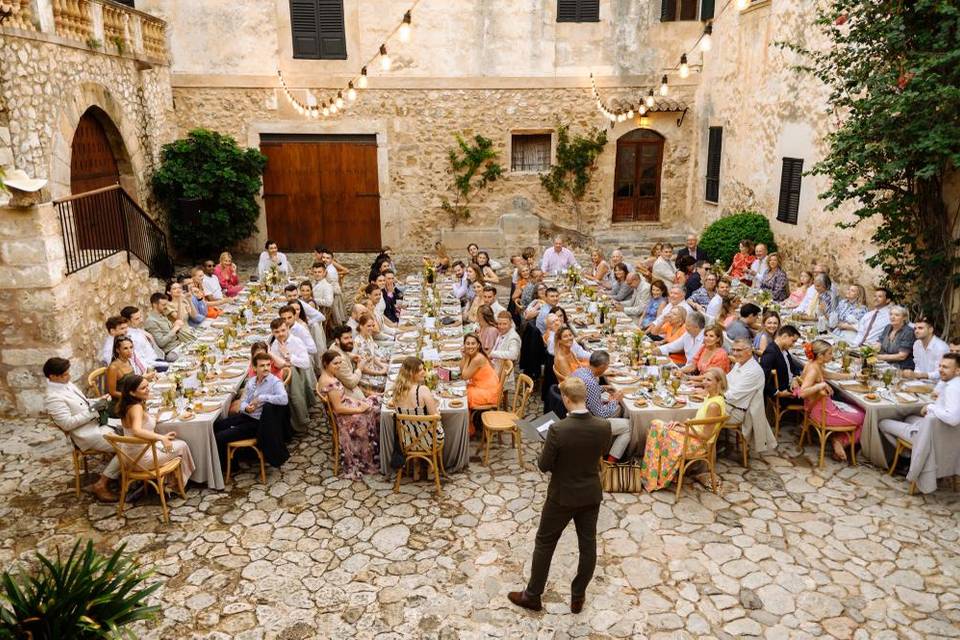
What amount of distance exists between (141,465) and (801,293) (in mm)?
9552

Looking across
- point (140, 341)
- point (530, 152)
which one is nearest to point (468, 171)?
point (530, 152)

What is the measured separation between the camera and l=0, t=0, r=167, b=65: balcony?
10.4m

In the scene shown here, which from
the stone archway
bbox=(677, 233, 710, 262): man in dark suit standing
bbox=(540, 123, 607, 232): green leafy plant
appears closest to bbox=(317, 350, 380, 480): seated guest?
the stone archway

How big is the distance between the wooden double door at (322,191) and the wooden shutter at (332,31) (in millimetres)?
1950

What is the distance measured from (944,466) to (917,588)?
171 cm

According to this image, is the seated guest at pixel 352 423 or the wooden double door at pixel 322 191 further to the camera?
the wooden double door at pixel 322 191

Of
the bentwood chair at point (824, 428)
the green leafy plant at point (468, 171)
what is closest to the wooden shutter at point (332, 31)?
the green leafy plant at point (468, 171)

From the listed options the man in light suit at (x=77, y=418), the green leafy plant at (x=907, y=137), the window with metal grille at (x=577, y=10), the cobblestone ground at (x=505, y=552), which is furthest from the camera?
the window with metal grille at (x=577, y=10)

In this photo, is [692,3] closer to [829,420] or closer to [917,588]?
[829,420]

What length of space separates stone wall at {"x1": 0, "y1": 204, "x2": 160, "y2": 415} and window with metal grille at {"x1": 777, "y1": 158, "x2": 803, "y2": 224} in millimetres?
12611

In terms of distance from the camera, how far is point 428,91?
17828 millimetres

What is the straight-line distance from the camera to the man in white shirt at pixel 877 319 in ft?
30.7

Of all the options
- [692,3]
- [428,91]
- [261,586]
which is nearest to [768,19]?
[692,3]

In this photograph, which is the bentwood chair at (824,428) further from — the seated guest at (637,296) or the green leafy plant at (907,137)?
the seated guest at (637,296)
